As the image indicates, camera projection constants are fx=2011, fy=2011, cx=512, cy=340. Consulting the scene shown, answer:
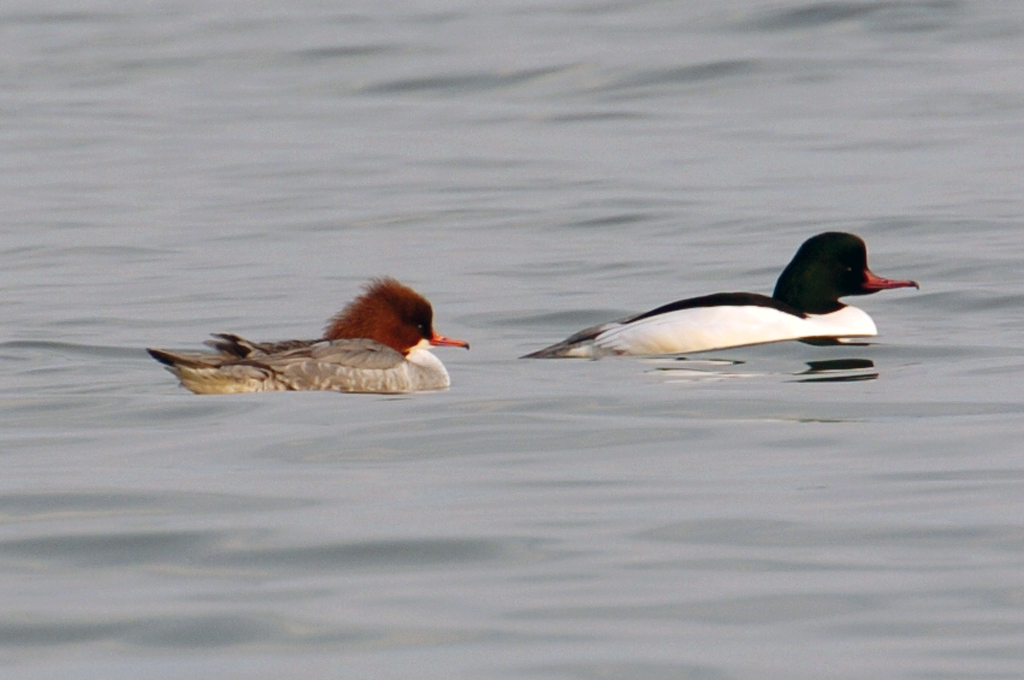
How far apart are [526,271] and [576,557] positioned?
890 centimetres

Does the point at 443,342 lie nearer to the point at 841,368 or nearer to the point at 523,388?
the point at 523,388

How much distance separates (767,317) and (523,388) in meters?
2.47

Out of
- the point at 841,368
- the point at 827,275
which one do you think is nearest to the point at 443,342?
the point at 841,368

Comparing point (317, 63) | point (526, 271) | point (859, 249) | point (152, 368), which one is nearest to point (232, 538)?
point (152, 368)

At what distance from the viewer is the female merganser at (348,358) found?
8633 mm

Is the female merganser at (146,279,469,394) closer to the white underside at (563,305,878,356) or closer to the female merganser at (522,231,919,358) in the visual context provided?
the female merganser at (522,231,919,358)

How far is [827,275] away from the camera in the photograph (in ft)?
37.4

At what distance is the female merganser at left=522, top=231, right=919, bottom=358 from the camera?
10.6m

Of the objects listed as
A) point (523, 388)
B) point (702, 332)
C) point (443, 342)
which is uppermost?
point (443, 342)

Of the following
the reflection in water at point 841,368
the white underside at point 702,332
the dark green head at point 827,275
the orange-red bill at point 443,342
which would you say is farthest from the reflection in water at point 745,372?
the dark green head at point 827,275

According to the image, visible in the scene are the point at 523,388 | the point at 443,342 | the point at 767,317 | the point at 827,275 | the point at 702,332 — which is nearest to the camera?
the point at 523,388

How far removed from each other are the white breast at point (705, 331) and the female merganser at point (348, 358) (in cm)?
124

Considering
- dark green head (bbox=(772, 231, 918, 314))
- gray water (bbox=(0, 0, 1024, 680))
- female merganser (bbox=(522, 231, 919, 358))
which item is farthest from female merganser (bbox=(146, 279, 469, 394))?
dark green head (bbox=(772, 231, 918, 314))

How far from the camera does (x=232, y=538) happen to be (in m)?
Answer: 5.36
